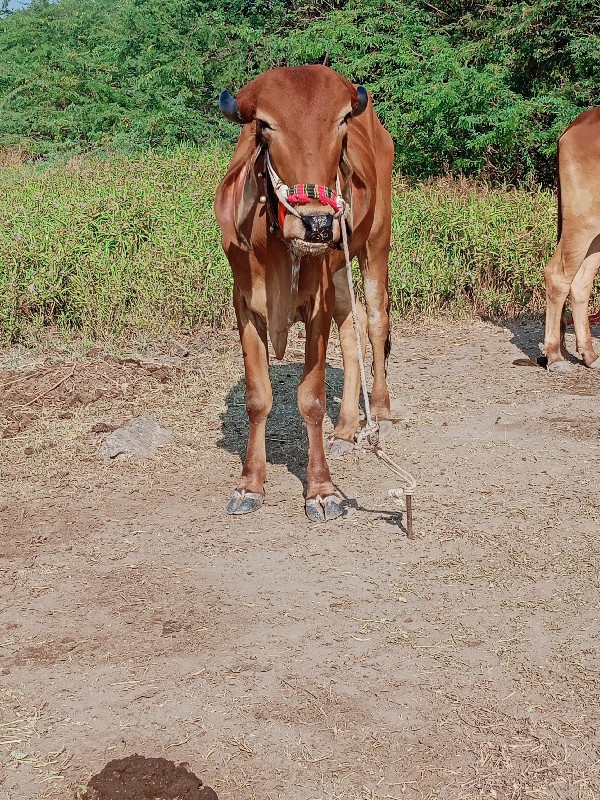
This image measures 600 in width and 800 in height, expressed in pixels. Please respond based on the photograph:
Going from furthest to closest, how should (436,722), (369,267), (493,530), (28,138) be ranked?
(28,138)
(369,267)
(493,530)
(436,722)

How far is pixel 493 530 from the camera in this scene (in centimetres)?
506

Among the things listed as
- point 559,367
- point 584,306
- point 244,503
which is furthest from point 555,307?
point 244,503

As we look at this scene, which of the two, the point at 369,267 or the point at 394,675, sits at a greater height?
the point at 369,267

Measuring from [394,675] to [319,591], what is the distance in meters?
0.77

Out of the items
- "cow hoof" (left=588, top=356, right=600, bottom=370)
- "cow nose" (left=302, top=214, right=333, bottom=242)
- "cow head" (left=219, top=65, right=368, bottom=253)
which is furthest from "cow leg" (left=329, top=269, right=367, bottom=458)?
"cow hoof" (left=588, top=356, right=600, bottom=370)

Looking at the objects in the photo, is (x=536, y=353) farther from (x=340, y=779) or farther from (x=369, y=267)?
(x=340, y=779)

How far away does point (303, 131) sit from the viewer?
14.1 feet

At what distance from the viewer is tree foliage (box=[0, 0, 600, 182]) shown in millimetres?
12719

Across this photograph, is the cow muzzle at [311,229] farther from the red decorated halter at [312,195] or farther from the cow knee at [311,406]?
the cow knee at [311,406]

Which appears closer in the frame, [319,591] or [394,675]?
[394,675]

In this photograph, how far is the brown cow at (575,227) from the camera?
8.12m

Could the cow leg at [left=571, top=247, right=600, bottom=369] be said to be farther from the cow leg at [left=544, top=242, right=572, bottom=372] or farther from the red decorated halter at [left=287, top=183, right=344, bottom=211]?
the red decorated halter at [left=287, top=183, right=344, bottom=211]

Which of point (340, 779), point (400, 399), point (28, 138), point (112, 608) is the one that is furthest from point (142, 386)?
point (28, 138)

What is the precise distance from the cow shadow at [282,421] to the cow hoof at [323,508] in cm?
47
